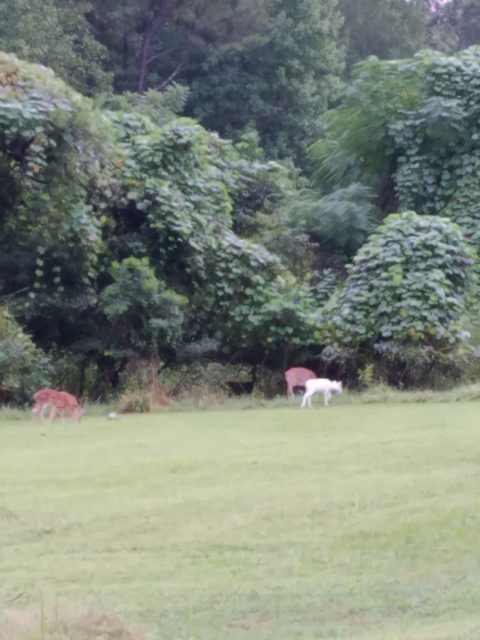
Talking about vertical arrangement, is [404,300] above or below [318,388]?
above

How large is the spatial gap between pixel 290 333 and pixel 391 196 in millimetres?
7246

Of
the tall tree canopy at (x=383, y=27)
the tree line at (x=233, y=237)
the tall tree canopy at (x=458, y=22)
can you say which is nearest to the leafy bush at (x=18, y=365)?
the tree line at (x=233, y=237)

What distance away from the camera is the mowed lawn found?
581cm

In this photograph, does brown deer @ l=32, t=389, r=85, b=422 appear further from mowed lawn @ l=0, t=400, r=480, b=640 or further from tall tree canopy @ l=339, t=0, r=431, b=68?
tall tree canopy @ l=339, t=0, r=431, b=68

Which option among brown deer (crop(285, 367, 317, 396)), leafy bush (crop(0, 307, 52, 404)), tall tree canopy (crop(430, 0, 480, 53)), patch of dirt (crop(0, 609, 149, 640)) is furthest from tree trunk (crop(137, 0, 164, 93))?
patch of dirt (crop(0, 609, 149, 640))

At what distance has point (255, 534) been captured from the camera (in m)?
7.21

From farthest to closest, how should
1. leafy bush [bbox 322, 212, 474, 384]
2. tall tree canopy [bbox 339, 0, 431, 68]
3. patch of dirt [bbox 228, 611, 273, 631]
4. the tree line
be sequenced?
tall tree canopy [bbox 339, 0, 431, 68] → leafy bush [bbox 322, 212, 474, 384] → the tree line → patch of dirt [bbox 228, 611, 273, 631]

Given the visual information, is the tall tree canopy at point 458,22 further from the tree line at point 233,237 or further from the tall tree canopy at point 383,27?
the tree line at point 233,237

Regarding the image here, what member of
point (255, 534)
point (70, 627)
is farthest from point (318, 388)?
point (70, 627)

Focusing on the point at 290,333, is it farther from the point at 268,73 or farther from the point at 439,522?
the point at 268,73

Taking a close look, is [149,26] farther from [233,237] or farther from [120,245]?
[120,245]

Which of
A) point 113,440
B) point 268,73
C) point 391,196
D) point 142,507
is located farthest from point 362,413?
point 268,73

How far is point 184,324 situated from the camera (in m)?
19.1

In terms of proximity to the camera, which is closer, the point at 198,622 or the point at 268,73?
the point at 198,622
